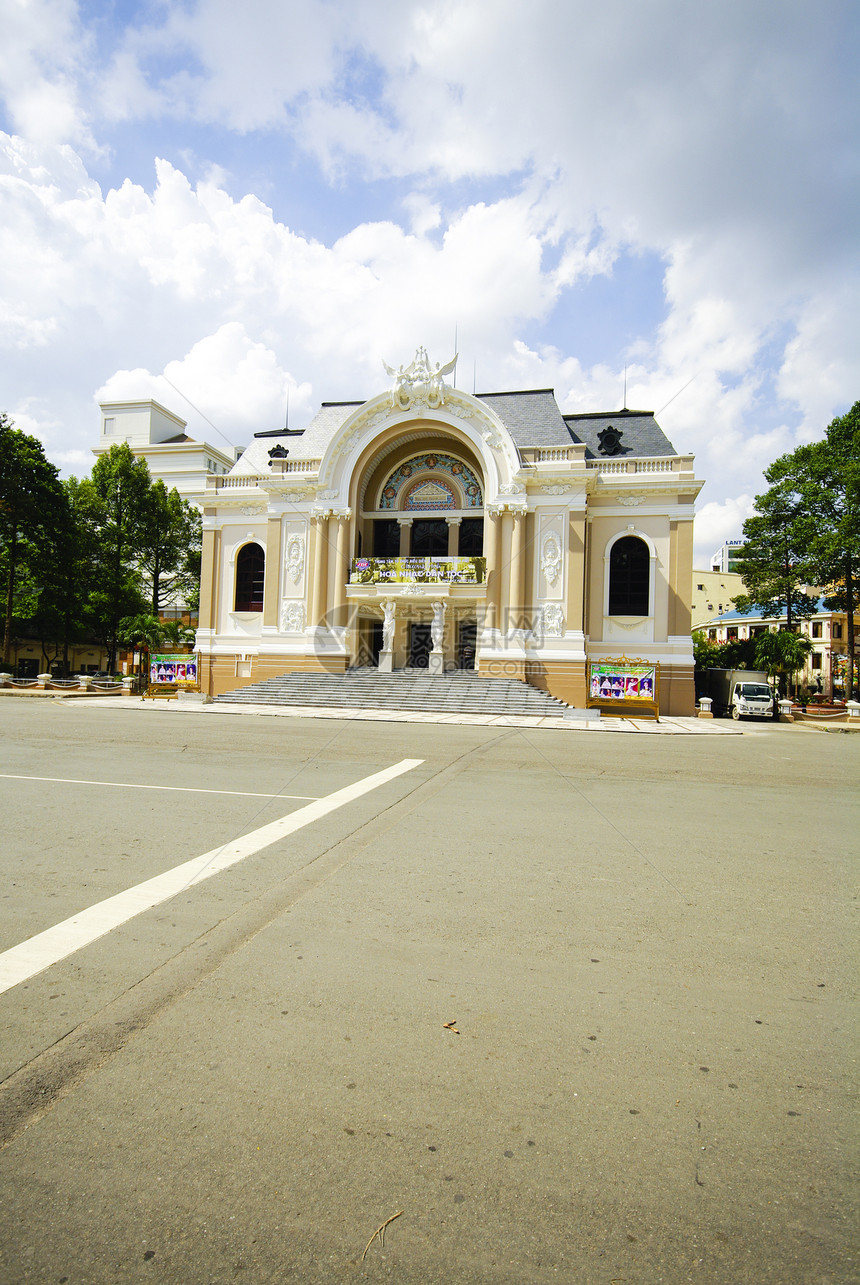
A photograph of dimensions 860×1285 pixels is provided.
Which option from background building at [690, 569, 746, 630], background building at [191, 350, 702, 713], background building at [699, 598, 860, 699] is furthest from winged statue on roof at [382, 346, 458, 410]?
background building at [690, 569, 746, 630]

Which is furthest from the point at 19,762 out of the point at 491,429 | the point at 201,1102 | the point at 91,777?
the point at 491,429

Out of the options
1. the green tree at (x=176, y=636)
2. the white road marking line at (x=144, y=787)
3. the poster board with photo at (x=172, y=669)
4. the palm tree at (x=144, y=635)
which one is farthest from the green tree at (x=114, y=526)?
the white road marking line at (x=144, y=787)

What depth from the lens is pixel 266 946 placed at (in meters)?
4.25

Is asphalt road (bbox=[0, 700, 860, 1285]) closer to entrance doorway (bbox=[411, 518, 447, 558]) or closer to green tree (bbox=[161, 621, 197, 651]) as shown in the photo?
entrance doorway (bbox=[411, 518, 447, 558])

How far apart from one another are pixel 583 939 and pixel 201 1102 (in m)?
2.54

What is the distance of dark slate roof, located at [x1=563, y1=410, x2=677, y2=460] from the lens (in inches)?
1212

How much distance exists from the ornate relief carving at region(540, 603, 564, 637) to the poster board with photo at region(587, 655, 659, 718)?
2.42m

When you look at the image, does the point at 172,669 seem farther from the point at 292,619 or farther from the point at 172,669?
the point at 292,619

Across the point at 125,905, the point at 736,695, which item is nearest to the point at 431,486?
the point at 736,695

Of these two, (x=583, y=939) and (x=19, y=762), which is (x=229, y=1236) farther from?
(x=19, y=762)

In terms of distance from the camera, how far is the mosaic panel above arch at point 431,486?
106 ft

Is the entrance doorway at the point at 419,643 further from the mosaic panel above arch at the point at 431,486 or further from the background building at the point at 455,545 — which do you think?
the mosaic panel above arch at the point at 431,486

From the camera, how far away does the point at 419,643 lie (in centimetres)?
3097

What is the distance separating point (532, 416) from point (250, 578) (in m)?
15.2
